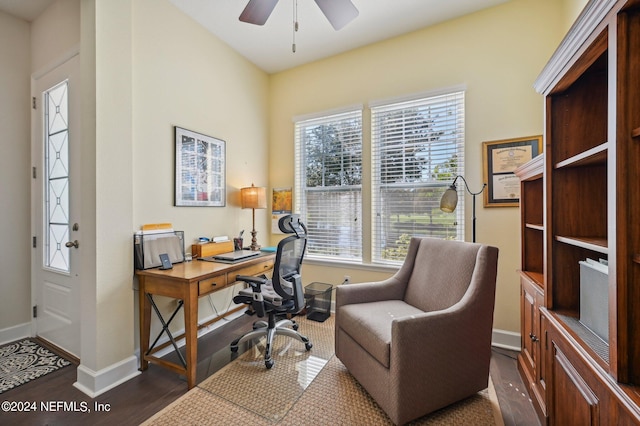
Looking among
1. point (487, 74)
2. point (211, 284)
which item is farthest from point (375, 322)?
point (487, 74)

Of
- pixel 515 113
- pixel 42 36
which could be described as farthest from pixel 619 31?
pixel 42 36

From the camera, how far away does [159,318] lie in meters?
2.16

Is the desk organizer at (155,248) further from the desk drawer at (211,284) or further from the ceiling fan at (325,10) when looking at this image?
the ceiling fan at (325,10)

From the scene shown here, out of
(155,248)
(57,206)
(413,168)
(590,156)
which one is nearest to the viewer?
(590,156)

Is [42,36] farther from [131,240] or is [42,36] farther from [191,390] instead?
[191,390]

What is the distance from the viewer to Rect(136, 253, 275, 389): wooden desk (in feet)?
5.95

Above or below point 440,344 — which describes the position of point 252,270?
above

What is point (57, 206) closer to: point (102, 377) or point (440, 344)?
point (102, 377)

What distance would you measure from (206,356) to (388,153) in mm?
2586

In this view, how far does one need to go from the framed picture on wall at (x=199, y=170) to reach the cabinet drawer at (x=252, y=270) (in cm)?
82

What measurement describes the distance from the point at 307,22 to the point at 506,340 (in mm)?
3482

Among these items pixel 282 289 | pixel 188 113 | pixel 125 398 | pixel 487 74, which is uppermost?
pixel 487 74

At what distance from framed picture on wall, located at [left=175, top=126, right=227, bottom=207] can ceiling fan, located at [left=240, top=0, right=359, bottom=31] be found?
1152 mm

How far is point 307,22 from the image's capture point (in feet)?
8.50
